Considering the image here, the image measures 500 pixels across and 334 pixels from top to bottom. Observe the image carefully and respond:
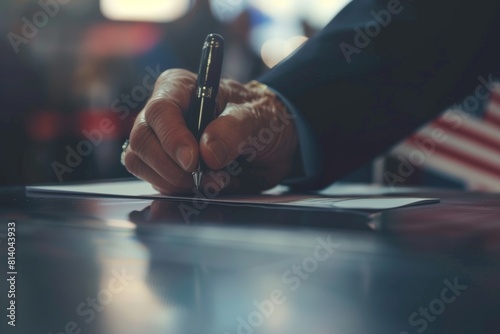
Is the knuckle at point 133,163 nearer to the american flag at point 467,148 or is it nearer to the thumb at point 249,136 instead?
the thumb at point 249,136

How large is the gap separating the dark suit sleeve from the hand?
1.6 inches

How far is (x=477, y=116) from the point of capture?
106 inches

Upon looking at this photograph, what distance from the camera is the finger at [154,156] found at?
601 millimetres

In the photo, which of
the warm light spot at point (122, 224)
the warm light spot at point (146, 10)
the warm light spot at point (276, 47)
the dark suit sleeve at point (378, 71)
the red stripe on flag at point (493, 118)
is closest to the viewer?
the warm light spot at point (122, 224)

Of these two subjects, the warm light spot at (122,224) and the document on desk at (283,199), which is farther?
the document on desk at (283,199)

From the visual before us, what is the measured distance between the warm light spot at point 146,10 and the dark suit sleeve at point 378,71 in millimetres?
5015

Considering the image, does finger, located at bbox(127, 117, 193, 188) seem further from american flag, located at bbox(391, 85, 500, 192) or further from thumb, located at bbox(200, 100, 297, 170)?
american flag, located at bbox(391, 85, 500, 192)

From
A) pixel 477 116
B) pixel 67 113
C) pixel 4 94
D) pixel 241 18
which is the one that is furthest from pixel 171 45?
pixel 4 94

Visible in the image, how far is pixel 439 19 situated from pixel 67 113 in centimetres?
271

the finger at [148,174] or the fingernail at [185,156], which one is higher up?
the fingernail at [185,156]

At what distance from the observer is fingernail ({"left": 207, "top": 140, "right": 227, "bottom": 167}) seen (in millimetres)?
571

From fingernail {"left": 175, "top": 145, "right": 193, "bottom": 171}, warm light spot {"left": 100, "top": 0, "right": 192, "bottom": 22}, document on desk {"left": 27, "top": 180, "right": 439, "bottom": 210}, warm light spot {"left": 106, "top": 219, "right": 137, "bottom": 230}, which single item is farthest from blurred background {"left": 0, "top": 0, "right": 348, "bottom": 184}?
warm light spot {"left": 106, "top": 219, "right": 137, "bottom": 230}

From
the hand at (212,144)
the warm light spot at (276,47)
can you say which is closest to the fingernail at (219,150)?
the hand at (212,144)

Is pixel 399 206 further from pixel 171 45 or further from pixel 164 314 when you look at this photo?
pixel 171 45
